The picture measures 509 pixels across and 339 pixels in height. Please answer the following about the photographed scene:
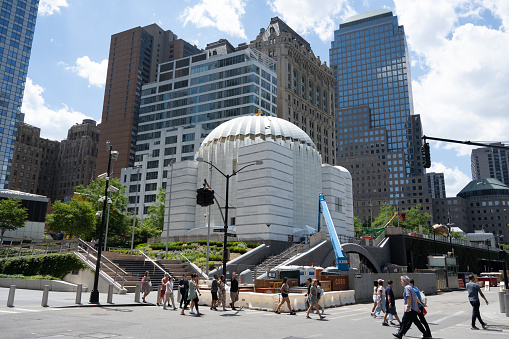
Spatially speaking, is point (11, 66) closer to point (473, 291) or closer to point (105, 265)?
point (105, 265)

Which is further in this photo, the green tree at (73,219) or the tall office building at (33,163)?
the tall office building at (33,163)

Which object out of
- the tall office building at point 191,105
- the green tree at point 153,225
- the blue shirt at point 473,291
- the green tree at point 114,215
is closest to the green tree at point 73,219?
the green tree at point 114,215

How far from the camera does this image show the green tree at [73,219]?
58719 millimetres

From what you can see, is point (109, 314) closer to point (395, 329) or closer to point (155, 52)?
point (395, 329)

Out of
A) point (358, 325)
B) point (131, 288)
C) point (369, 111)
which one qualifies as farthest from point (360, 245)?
point (369, 111)

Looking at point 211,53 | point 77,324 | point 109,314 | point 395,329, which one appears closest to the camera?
point 77,324

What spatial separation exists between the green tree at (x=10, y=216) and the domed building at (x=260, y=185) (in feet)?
65.6

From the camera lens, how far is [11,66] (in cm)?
11962

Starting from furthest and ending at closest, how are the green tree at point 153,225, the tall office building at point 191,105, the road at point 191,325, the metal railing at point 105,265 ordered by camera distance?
the tall office building at point 191,105 → the green tree at point 153,225 → the metal railing at point 105,265 → the road at point 191,325

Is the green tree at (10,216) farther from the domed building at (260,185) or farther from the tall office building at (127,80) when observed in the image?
the tall office building at (127,80)

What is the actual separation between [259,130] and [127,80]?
109 m

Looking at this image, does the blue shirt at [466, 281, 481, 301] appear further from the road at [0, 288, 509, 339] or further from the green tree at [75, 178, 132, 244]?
the green tree at [75, 178, 132, 244]

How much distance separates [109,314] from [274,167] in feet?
129

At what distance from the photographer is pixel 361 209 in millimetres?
177500
